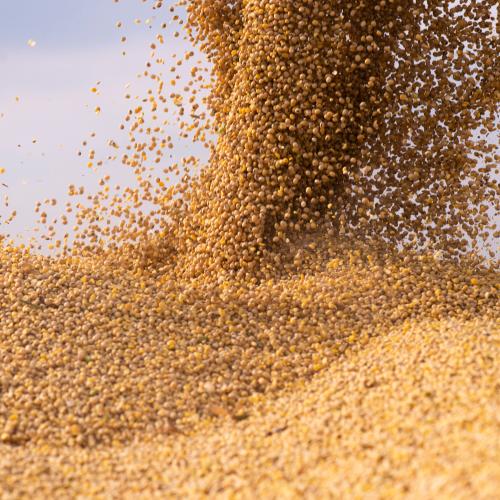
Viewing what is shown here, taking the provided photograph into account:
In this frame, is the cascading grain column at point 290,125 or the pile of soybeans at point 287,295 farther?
the cascading grain column at point 290,125

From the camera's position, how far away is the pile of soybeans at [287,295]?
2.17 m

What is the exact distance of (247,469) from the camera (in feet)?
7.01

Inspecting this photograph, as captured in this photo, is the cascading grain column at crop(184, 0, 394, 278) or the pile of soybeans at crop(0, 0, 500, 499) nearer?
the pile of soybeans at crop(0, 0, 500, 499)

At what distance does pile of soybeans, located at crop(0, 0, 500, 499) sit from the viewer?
7.12ft

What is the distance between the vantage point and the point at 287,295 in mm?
3432

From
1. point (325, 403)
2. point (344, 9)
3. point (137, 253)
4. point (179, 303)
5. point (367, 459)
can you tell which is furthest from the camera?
point (137, 253)

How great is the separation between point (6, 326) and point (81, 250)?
1.18 m

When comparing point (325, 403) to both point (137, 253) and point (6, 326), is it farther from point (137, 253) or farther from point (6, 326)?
point (137, 253)

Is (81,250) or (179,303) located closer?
(179,303)

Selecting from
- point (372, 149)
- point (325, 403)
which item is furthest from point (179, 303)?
point (372, 149)

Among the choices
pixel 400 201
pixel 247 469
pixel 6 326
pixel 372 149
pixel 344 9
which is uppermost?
pixel 344 9

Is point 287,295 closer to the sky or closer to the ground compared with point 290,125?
closer to the ground

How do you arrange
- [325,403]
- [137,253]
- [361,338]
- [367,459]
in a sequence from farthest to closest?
1. [137,253]
2. [361,338]
3. [325,403]
4. [367,459]

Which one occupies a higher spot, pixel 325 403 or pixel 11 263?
pixel 11 263
